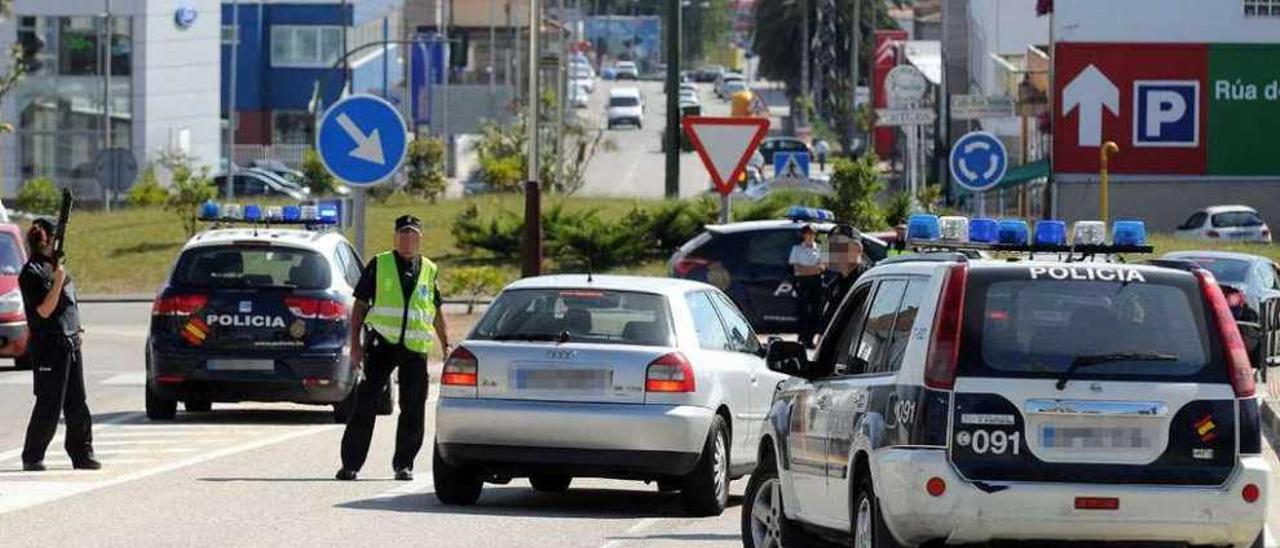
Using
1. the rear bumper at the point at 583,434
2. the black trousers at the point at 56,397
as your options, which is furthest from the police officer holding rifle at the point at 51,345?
the rear bumper at the point at 583,434

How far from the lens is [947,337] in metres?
9.37

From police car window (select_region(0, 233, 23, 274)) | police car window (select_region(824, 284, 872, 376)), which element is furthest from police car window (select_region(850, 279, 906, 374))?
police car window (select_region(0, 233, 23, 274))

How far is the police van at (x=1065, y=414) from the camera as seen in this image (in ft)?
30.5

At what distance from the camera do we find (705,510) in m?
14.5

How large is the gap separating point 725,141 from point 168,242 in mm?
21699

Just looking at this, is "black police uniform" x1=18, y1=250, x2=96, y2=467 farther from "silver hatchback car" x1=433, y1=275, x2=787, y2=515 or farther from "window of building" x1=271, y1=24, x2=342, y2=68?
"window of building" x1=271, y1=24, x2=342, y2=68

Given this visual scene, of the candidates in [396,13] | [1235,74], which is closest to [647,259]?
[1235,74]

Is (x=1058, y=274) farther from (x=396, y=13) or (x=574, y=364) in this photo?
(x=396, y=13)

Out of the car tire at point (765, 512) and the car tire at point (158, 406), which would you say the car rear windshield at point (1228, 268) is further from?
the car tire at point (765, 512)

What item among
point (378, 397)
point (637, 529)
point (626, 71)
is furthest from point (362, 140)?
point (626, 71)

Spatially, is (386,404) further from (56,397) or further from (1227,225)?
(1227,225)

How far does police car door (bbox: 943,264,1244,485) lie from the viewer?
30.6 ft

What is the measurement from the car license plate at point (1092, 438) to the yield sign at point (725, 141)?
55.0ft

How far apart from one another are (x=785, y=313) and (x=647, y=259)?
1258 centimetres
